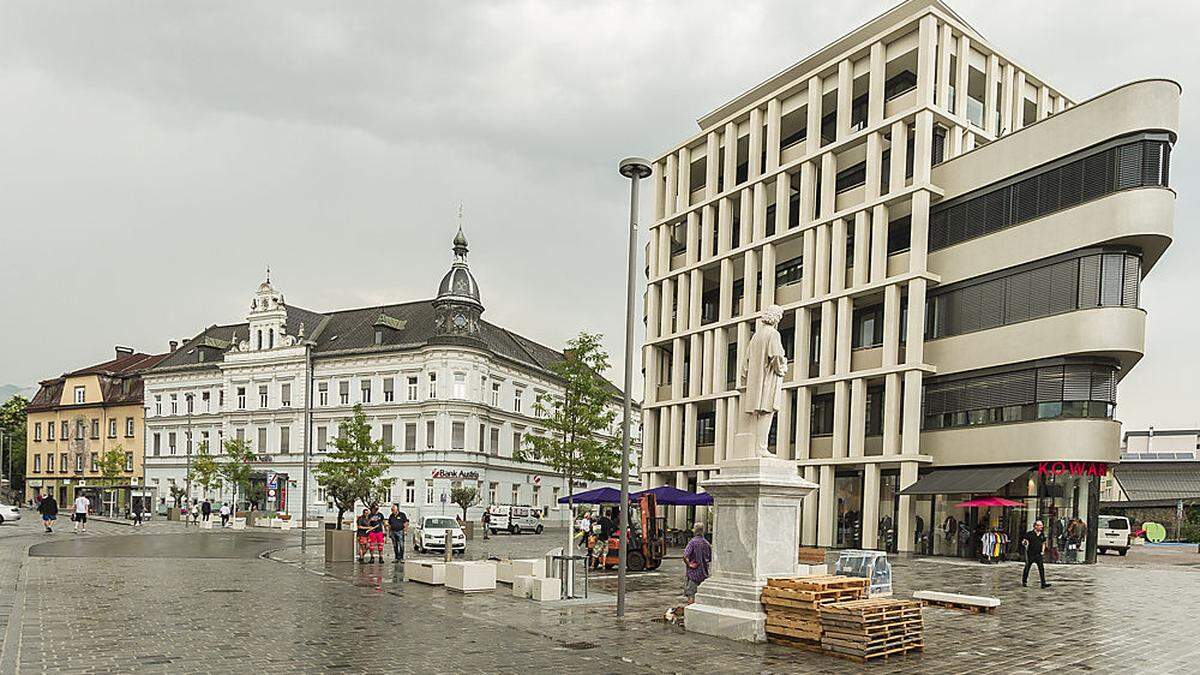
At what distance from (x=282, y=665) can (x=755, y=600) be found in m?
6.52

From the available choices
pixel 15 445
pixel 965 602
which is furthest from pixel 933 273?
pixel 15 445

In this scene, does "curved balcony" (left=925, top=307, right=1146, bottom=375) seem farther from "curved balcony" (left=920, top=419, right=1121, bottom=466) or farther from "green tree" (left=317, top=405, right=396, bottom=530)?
"green tree" (left=317, top=405, right=396, bottom=530)

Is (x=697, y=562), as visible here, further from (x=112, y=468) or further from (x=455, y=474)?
(x=112, y=468)

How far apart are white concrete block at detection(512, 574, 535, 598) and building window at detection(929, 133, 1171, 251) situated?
24574 millimetres

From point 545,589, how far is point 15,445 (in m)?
104

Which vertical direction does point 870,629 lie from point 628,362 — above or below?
below

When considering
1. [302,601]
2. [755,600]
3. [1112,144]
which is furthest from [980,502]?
[302,601]

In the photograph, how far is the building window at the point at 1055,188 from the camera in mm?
30844

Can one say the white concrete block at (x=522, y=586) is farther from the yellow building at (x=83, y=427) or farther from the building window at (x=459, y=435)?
the yellow building at (x=83, y=427)

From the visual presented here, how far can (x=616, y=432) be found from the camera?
3278 inches

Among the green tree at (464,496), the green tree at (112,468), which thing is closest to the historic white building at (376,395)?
the green tree at (464,496)

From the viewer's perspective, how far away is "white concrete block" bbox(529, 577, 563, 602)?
17953 millimetres

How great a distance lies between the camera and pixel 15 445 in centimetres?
10088

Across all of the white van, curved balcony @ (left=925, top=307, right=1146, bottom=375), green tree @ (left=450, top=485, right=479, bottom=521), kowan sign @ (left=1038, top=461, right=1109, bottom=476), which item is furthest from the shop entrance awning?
green tree @ (left=450, top=485, right=479, bottom=521)
